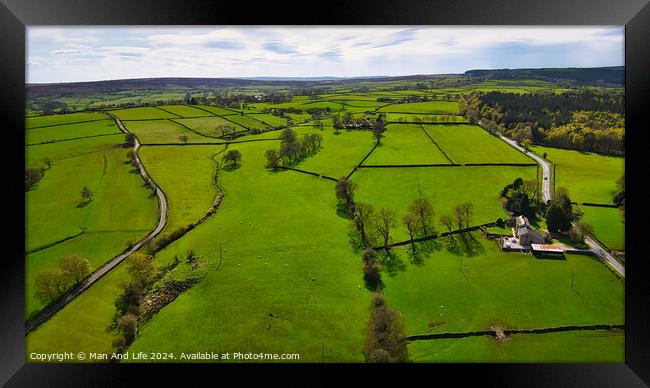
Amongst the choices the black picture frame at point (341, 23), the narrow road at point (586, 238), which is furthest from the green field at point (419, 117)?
the black picture frame at point (341, 23)

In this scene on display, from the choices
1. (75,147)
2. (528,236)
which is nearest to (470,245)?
(528,236)

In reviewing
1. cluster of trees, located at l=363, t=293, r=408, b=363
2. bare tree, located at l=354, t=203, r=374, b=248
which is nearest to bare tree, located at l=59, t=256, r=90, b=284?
cluster of trees, located at l=363, t=293, r=408, b=363

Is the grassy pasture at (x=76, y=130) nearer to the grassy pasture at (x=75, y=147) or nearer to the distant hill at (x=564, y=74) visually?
the grassy pasture at (x=75, y=147)

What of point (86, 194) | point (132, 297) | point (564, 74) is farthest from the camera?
point (564, 74)

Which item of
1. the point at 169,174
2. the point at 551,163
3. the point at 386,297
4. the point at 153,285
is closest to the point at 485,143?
the point at 551,163

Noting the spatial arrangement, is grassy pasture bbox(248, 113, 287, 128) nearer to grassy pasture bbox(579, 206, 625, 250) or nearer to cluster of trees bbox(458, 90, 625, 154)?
cluster of trees bbox(458, 90, 625, 154)

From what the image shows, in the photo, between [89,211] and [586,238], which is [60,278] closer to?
[89,211]
